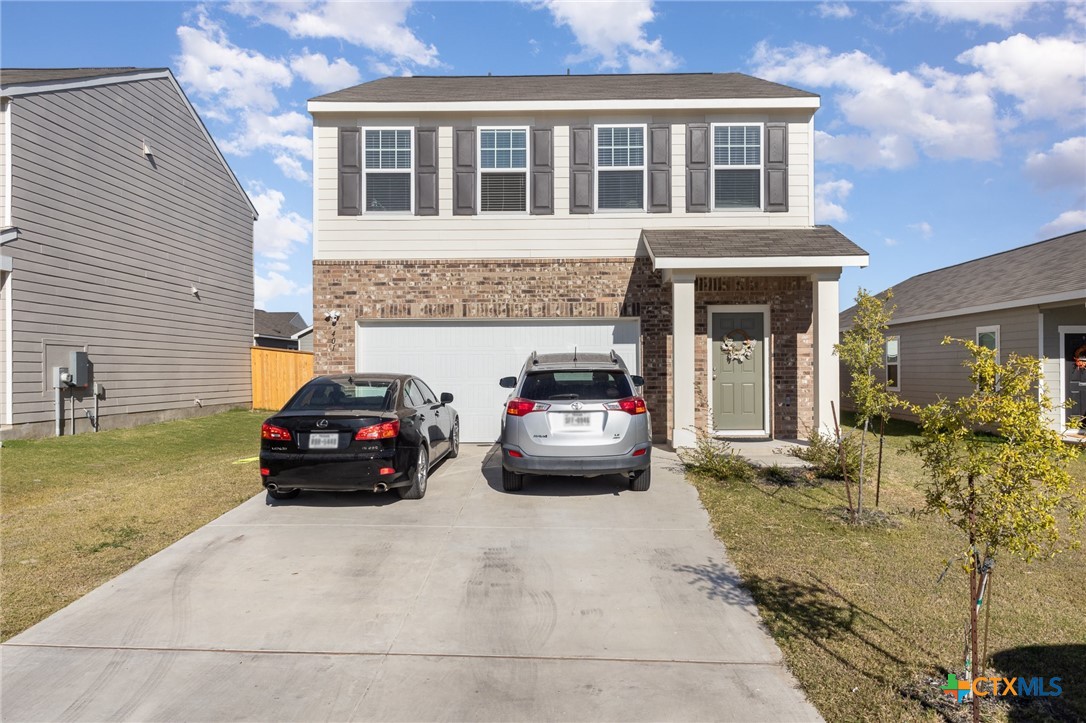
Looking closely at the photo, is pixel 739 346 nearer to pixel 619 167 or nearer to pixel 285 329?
pixel 619 167

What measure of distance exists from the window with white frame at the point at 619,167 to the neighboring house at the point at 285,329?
79.3ft

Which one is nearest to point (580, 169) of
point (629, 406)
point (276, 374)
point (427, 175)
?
point (427, 175)

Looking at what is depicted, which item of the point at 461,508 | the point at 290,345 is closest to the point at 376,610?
the point at 461,508

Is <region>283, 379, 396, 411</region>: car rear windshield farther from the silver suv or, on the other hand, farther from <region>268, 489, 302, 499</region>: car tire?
the silver suv

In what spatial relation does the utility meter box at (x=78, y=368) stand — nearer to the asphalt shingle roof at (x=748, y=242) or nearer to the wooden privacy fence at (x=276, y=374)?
the wooden privacy fence at (x=276, y=374)

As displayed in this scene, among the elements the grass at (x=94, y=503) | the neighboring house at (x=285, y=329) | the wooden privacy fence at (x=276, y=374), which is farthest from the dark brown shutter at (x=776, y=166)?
the neighboring house at (x=285, y=329)

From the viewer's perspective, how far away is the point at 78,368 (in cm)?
1375

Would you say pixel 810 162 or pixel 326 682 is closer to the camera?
pixel 326 682

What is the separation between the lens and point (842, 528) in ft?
21.2

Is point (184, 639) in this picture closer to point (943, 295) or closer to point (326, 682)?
point (326, 682)

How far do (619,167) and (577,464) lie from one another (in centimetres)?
658

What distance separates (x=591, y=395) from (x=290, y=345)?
32.0 meters

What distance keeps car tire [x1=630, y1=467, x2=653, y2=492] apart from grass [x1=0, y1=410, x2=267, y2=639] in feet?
15.0

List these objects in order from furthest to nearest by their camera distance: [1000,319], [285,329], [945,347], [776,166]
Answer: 1. [285,329]
2. [945,347]
3. [1000,319]
4. [776,166]
